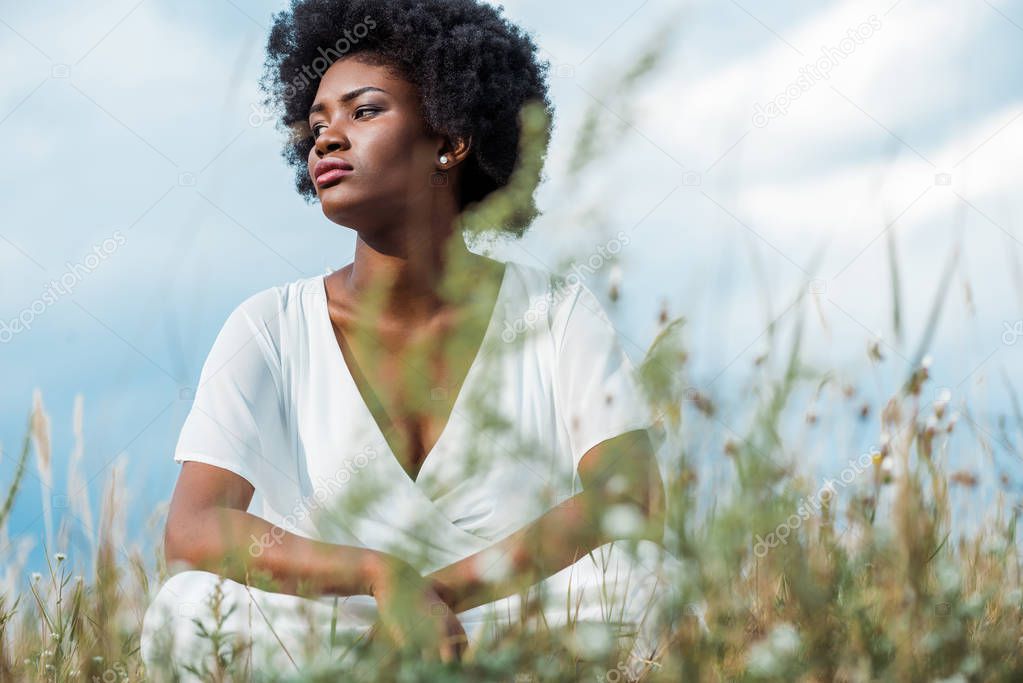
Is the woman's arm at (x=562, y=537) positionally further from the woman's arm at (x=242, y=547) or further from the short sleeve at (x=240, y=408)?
the short sleeve at (x=240, y=408)

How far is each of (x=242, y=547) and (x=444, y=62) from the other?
1.87 metres

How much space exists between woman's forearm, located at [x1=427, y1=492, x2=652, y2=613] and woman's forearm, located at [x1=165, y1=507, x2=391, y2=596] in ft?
0.64

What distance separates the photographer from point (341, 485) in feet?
9.98

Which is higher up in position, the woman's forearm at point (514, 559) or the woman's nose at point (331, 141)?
the woman's nose at point (331, 141)

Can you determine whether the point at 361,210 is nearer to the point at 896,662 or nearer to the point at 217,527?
the point at 217,527

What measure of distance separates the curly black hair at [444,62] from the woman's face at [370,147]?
86mm

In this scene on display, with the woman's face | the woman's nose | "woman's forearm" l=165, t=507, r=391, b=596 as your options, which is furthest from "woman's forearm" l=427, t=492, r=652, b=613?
the woman's nose

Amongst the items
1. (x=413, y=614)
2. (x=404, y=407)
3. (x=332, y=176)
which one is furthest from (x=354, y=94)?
(x=413, y=614)

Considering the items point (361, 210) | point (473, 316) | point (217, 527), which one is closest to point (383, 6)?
point (361, 210)

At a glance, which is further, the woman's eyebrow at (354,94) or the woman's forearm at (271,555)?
the woman's eyebrow at (354,94)

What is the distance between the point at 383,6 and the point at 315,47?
51 centimetres

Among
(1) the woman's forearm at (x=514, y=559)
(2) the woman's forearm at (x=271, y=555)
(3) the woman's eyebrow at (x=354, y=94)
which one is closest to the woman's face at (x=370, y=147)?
(3) the woman's eyebrow at (x=354, y=94)

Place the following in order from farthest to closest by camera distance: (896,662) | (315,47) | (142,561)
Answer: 1. (315,47)
2. (142,561)
3. (896,662)

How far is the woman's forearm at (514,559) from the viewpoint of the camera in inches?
98.0
